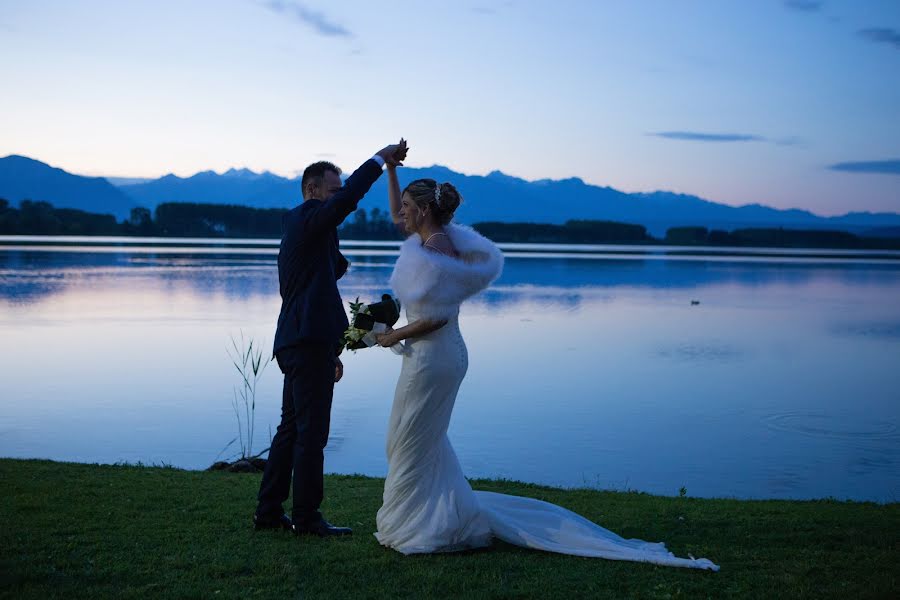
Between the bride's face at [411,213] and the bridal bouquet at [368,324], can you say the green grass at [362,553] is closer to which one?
the bridal bouquet at [368,324]

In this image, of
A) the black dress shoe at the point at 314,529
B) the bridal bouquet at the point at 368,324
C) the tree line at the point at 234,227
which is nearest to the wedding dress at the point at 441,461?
the bridal bouquet at the point at 368,324

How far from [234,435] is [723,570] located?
24.2ft

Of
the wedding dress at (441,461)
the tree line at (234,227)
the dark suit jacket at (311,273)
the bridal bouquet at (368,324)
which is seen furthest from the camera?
the tree line at (234,227)

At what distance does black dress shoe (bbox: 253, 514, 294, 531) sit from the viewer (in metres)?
5.96

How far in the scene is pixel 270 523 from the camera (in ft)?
19.6

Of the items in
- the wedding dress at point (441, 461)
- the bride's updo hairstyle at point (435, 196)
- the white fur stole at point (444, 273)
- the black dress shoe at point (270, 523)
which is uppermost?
the bride's updo hairstyle at point (435, 196)

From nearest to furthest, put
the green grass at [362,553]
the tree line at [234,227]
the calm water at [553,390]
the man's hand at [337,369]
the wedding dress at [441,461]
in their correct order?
the green grass at [362,553] < the wedding dress at [441,461] < the man's hand at [337,369] < the calm water at [553,390] < the tree line at [234,227]

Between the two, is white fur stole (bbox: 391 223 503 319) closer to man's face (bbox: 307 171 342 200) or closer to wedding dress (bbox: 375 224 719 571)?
wedding dress (bbox: 375 224 719 571)

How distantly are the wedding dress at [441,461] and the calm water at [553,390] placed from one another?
3.79m

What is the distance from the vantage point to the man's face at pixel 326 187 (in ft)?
19.1

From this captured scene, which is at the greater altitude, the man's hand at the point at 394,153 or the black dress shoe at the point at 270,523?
the man's hand at the point at 394,153

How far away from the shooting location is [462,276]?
5.58 meters

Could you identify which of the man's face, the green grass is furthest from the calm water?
the man's face

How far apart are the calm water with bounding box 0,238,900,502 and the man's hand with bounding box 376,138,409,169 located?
4.71m
